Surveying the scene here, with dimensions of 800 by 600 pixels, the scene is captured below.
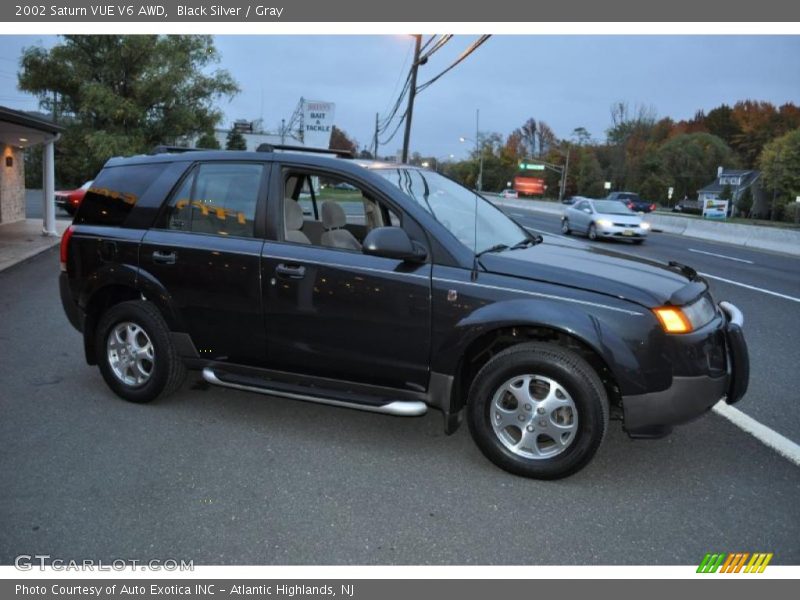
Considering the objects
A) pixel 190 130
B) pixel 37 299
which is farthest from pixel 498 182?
pixel 37 299

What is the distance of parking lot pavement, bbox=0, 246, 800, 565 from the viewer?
3049 millimetres

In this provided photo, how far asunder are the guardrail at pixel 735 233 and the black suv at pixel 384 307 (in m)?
19.6

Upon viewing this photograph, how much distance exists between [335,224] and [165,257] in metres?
1.25

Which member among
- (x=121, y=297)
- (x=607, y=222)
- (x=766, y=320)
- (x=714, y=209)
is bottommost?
(x=766, y=320)

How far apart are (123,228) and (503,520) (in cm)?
341

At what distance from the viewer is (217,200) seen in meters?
4.57

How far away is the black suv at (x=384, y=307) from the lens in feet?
11.7

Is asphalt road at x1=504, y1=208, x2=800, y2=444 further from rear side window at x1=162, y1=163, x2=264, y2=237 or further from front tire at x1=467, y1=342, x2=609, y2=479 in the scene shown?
rear side window at x1=162, y1=163, x2=264, y2=237

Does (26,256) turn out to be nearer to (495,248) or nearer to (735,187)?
(495,248)

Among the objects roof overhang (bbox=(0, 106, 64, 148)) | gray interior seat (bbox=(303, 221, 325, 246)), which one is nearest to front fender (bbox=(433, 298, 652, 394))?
gray interior seat (bbox=(303, 221, 325, 246))

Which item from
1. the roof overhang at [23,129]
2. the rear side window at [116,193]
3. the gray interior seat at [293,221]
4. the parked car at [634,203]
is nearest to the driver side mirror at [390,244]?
the gray interior seat at [293,221]

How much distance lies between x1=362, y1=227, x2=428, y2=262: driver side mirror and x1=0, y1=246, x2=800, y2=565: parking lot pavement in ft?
4.13

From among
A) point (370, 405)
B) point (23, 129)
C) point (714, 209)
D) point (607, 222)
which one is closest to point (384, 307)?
point (370, 405)

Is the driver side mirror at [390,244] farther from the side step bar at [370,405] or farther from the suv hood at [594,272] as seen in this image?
the side step bar at [370,405]
